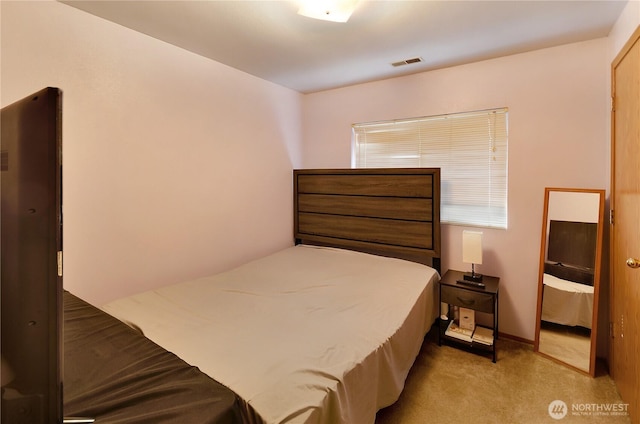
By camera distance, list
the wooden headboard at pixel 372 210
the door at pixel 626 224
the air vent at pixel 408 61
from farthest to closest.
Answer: the wooden headboard at pixel 372 210
the air vent at pixel 408 61
the door at pixel 626 224

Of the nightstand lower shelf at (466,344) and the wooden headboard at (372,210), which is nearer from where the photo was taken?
the nightstand lower shelf at (466,344)

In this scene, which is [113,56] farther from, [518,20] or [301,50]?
[518,20]

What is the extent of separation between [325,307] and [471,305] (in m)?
1.24

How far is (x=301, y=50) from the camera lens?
249 centimetres

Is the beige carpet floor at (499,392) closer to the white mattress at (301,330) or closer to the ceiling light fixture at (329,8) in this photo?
the white mattress at (301,330)

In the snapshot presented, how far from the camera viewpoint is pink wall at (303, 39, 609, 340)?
2293mm

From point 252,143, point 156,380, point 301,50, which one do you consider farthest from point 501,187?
point 156,380

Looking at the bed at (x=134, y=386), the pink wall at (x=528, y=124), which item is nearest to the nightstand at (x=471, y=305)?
the pink wall at (x=528, y=124)

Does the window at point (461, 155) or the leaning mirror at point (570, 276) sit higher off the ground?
the window at point (461, 155)

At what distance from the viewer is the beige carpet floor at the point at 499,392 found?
1793 millimetres

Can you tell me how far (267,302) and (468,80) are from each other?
252 cm

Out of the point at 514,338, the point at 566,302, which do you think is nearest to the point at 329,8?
the point at 566,302

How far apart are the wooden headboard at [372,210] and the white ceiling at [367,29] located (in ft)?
3.37

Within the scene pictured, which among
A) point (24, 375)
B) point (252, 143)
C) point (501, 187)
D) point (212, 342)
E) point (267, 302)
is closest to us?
point (24, 375)
